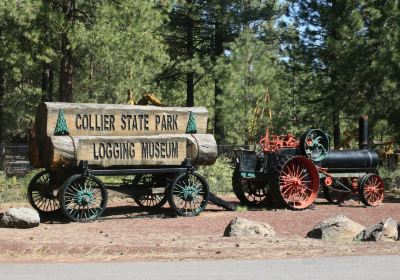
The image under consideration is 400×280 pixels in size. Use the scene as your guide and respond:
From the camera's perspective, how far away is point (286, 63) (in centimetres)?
2909

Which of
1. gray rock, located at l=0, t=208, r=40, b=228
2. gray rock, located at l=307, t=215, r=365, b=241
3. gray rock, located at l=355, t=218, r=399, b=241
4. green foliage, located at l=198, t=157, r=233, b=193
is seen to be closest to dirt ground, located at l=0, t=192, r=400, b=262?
gray rock, located at l=0, t=208, r=40, b=228

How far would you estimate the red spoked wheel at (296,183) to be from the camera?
16328mm

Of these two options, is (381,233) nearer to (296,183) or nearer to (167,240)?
(167,240)

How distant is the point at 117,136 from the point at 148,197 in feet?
8.48

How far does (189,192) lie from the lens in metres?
15.2

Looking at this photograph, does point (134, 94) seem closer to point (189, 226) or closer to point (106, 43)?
point (106, 43)

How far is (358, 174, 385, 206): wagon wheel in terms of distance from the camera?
1778 centimetres

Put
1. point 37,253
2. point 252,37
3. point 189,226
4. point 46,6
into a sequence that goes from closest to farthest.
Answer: point 37,253
point 189,226
point 46,6
point 252,37

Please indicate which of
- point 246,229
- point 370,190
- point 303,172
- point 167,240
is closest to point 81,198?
point 167,240

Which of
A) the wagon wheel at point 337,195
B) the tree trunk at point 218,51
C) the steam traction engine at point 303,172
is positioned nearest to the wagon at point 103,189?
the steam traction engine at point 303,172

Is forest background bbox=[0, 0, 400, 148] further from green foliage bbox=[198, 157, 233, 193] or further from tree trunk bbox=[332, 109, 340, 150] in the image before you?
green foliage bbox=[198, 157, 233, 193]

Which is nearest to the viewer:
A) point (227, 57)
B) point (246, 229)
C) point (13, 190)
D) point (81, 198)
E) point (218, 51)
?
point (246, 229)

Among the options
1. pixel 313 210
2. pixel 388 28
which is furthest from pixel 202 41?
pixel 313 210

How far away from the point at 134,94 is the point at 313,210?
13524 millimetres
